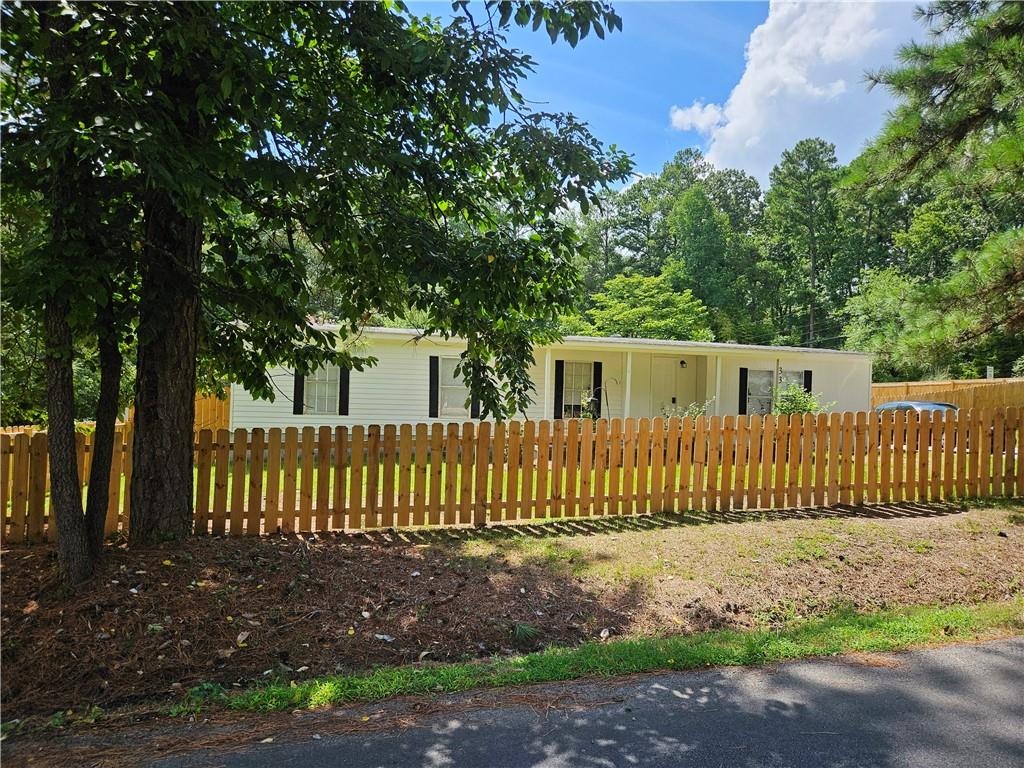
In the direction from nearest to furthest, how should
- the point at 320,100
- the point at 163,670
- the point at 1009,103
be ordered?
the point at 163,670
the point at 320,100
the point at 1009,103

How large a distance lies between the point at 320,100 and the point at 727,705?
15.0 feet

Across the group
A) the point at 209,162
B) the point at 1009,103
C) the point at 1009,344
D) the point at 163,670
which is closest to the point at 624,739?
the point at 163,670

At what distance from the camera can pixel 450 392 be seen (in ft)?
47.0

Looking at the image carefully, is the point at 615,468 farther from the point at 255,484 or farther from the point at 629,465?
the point at 255,484

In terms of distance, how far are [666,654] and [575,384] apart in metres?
13.4

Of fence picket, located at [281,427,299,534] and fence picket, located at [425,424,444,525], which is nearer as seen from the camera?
fence picket, located at [281,427,299,534]

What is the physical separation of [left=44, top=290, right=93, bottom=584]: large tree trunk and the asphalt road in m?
1.95

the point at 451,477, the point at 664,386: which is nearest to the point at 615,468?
the point at 451,477

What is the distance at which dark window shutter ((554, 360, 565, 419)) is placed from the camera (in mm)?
16312

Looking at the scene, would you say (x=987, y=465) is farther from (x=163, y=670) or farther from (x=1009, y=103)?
(x=163, y=670)

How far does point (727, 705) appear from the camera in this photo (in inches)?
124

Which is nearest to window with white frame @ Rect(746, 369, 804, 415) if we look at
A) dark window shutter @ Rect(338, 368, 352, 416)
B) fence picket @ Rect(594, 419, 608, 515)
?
dark window shutter @ Rect(338, 368, 352, 416)

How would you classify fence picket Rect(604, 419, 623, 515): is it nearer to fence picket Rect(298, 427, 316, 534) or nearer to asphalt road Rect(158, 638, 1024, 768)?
fence picket Rect(298, 427, 316, 534)

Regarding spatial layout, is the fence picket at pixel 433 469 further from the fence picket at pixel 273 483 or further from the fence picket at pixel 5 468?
the fence picket at pixel 5 468
